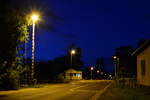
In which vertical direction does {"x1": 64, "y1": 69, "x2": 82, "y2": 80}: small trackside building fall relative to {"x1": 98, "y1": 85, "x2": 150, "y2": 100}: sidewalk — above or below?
below

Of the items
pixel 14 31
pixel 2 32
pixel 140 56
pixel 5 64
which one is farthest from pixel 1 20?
pixel 140 56

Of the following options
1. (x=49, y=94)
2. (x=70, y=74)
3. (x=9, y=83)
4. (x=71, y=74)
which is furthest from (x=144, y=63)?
(x=70, y=74)

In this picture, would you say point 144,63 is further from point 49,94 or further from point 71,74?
point 71,74

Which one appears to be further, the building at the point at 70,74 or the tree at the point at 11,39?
the building at the point at 70,74

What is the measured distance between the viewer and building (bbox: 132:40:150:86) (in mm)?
24688

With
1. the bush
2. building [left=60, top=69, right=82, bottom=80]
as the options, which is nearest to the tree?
the bush

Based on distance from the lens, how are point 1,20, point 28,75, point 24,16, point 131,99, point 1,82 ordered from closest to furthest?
point 131,99, point 1,20, point 24,16, point 1,82, point 28,75

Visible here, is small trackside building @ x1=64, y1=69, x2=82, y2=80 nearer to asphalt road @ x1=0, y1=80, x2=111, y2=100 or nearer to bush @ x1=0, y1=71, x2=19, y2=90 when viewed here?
bush @ x1=0, y1=71, x2=19, y2=90

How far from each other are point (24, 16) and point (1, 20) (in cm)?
583

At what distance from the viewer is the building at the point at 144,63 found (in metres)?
24.7

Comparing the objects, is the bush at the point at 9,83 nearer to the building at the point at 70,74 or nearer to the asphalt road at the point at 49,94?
the asphalt road at the point at 49,94

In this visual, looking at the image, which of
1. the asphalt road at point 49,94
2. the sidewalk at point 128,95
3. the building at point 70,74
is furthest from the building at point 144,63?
the building at point 70,74

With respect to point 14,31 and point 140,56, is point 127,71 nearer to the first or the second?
point 140,56

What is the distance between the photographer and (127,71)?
3027 inches
